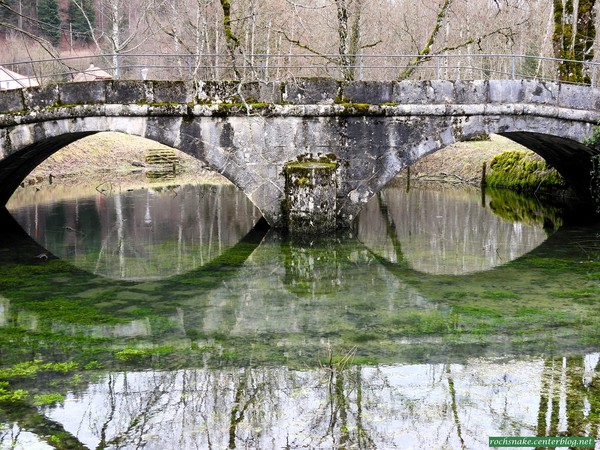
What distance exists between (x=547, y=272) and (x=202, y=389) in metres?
6.76

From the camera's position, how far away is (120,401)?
5.88m

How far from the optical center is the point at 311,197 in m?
13.3

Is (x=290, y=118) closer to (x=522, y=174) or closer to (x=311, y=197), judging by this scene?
(x=311, y=197)

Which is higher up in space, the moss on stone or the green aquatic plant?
the moss on stone

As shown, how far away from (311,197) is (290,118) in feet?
5.47

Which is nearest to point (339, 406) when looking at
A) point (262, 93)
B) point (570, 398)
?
point (570, 398)

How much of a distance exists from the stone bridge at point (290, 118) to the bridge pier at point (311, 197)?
1.49ft

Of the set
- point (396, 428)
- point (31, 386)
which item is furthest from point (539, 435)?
point (31, 386)

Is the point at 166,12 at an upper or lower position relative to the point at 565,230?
upper

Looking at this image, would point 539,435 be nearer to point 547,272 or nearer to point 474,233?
point 547,272

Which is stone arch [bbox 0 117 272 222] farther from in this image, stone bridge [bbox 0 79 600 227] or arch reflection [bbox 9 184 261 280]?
arch reflection [bbox 9 184 261 280]

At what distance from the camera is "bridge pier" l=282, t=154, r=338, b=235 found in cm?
1323

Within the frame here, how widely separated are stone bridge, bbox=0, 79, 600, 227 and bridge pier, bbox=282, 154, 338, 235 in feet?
1.49

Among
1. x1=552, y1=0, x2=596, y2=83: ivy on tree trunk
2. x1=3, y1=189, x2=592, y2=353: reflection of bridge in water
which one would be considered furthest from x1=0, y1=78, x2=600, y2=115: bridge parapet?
x1=552, y1=0, x2=596, y2=83: ivy on tree trunk
